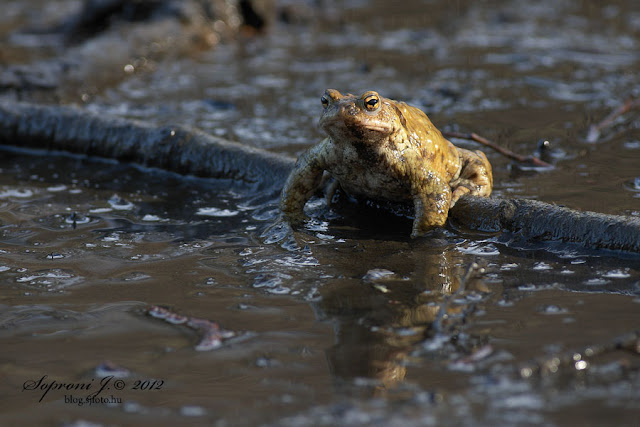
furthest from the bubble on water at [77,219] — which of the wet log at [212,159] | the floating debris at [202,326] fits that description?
the floating debris at [202,326]

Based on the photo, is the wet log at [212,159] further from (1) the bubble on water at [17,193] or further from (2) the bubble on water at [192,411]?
(2) the bubble on water at [192,411]

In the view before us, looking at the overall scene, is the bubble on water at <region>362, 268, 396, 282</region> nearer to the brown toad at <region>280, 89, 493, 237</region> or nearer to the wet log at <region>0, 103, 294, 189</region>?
the brown toad at <region>280, 89, 493, 237</region>

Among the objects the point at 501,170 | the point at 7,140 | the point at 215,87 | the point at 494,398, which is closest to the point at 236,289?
the point at 494,398

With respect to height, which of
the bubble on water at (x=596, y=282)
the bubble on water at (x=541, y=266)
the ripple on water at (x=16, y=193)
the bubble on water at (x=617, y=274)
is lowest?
the ripple on water at (x=16, y=193)

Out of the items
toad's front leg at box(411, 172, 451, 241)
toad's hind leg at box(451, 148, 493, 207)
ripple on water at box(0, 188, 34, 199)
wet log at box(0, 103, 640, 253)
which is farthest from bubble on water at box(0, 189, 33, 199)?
toad's hind leg at box(451, 148, 493, 207)

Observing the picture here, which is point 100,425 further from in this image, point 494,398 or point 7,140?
point 7,140

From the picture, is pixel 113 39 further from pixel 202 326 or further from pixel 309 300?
pixel 202 326

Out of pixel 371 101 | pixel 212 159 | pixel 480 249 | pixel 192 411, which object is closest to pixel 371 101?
pixel 371 101
